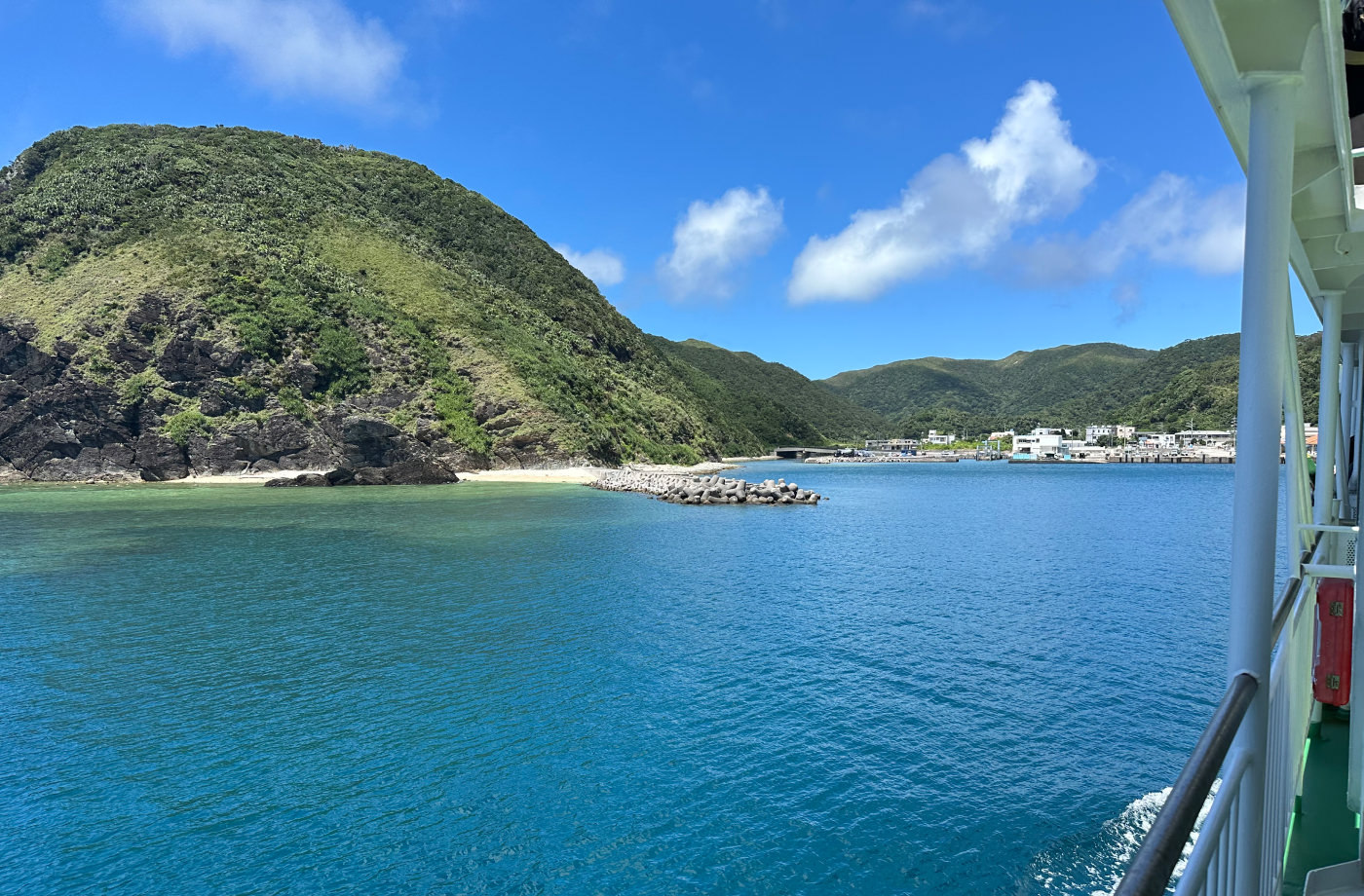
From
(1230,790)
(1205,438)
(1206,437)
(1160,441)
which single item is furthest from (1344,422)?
(1160,441)

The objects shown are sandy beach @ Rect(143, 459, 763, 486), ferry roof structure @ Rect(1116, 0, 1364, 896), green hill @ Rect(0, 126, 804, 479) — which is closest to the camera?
ferry roof structure @ Rect(1116, 0, 1364, 896)

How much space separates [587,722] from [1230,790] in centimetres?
988

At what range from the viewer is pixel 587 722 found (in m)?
11.3

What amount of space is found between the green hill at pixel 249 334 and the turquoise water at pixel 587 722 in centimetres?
4749

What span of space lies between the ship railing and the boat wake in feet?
10.3

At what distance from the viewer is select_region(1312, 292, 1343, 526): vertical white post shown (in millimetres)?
6195

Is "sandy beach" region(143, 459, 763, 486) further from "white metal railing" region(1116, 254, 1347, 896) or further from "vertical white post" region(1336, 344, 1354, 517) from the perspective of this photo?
"white metal railing" region(1116, 254, 1347, 896)

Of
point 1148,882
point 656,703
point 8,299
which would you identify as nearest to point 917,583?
point 656,703

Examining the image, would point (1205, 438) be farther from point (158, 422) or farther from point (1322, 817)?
point (1322, 817)

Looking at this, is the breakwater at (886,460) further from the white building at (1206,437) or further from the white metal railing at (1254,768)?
the white metal railing at (1254,768)

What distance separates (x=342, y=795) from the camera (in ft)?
28.9

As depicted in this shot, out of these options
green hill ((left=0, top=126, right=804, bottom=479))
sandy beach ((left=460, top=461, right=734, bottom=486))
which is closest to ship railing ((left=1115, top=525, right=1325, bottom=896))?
sandy beach ((left=460, top=461, right=734, bottom=486))

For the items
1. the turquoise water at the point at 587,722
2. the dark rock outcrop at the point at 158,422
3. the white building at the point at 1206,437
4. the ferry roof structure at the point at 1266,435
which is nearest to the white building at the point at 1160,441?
the white building at the point at 1206,437

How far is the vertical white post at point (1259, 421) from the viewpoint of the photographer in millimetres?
2898
